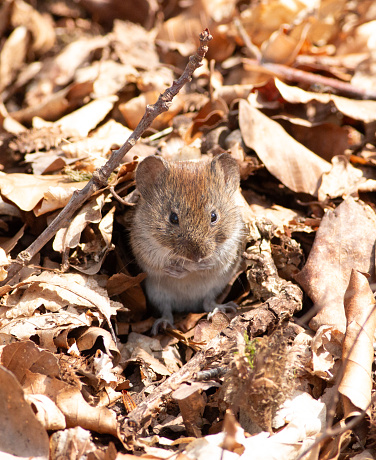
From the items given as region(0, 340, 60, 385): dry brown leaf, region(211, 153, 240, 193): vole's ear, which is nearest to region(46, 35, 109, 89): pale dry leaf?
region(211, 153, 240, 193): vole's ear

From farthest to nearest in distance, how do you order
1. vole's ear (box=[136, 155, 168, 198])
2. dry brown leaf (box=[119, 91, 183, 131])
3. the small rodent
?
dry brown leaf (box=[119, 91, 183, 131]), vole's ear (box=[136, 155, 168, 198]), the small rodent

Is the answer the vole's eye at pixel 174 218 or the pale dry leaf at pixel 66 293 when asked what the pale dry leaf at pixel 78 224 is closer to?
the pale dry leaf at pixel 66 293

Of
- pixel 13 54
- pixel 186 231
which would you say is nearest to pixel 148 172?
pixel 186 231

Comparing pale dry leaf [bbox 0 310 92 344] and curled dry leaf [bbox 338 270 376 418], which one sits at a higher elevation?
pale dry leaf [bbox 0 310 92 344]

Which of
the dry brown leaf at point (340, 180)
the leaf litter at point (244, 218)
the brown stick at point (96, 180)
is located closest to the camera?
the leaf litter at point (244, 218)

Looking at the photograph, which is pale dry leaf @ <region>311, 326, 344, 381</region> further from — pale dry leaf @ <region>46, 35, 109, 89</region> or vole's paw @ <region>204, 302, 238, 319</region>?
pale dry leaf @ <region>46, 35, 109, 89</region>

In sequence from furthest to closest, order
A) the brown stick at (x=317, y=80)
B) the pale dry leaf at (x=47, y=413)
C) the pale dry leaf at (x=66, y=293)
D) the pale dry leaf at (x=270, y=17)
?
the pale dry leaf at (x=270, y=17) → the brown stick at (x=317, y=80) → the pale dry leaf at (x=66, y=293) → the pale dry leaf at (x=47, y=413)

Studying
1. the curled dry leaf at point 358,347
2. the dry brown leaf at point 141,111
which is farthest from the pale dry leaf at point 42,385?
the dry brown leaf at point 141,111
